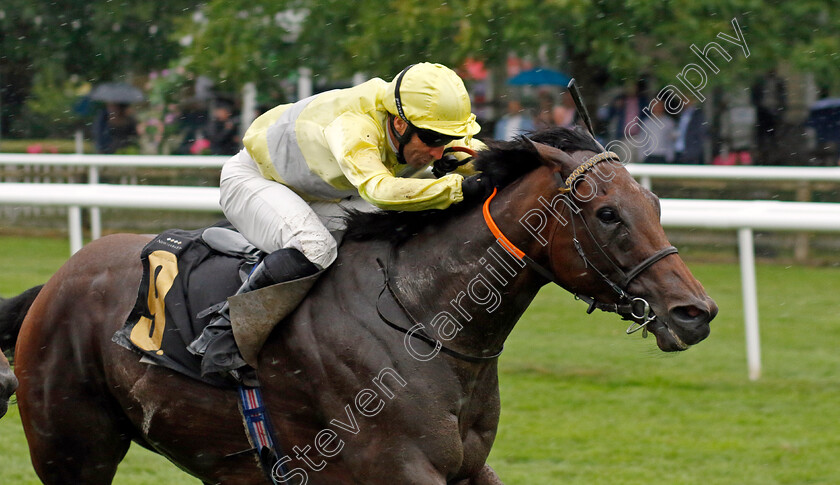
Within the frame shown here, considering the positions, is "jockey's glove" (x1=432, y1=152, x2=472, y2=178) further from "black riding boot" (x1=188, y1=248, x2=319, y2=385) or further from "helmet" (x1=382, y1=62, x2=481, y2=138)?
"black riding boot" (x1=188, y1=248, x2=319, y2=385)

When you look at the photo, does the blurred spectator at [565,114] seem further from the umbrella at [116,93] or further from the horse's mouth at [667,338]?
the umbrella at [116,93]

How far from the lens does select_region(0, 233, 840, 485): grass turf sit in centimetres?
502

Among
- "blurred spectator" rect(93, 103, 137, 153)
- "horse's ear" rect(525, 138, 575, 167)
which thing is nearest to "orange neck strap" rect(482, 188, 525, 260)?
"horse's ear" rect(525, 138, 575, 167)

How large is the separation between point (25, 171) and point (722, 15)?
772cm

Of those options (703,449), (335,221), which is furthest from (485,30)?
(335,221)

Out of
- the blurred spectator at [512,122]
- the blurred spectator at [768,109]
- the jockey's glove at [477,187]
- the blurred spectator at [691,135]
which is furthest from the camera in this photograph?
the blurred spectator at [768,109]

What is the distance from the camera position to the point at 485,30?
1084 cm

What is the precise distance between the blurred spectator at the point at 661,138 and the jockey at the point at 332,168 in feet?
24.0

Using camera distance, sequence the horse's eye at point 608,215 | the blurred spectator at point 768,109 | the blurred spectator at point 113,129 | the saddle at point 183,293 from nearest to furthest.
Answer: the horse's eye at point 608,215 < the saddle at point 183,293 < the blurred spectator at point 768,109 < the blurred spectator at point 113,129

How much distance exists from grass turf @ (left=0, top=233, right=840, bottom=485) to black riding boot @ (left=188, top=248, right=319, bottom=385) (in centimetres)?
111

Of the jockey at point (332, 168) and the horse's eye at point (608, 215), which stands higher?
the horse's eye at point (608, 215)

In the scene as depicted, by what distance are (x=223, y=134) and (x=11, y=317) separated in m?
9.30

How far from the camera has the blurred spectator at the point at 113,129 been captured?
14266 millimetres

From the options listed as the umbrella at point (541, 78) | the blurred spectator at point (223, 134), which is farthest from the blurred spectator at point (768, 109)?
the blurred spectator at point (223, 134)
